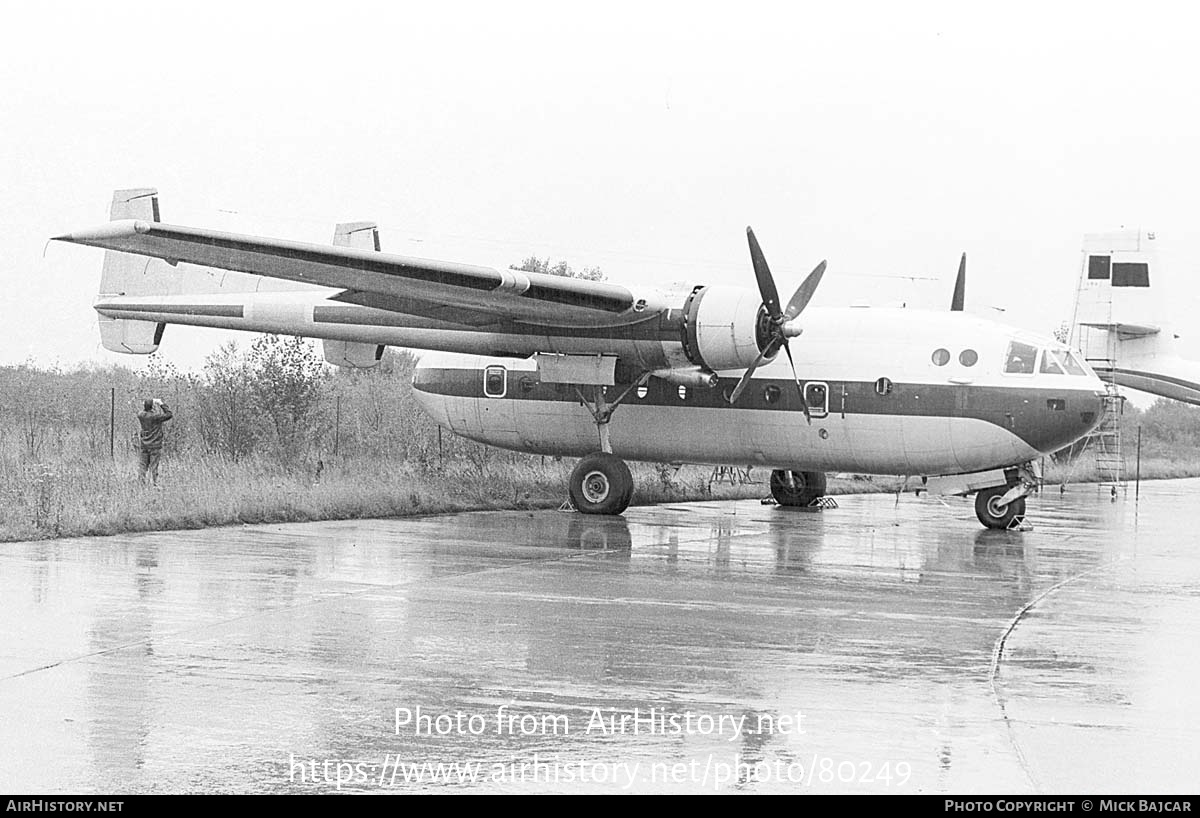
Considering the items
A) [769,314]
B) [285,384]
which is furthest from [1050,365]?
[285,384]

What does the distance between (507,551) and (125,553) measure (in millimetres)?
3889

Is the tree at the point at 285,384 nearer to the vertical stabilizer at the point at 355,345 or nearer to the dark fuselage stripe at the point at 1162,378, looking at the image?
the vertical stabilizer at the point at 355,345

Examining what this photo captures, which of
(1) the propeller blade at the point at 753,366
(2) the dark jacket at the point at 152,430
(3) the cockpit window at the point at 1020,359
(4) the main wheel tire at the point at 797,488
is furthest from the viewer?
(4) the main wheel tire at the point at 797,488

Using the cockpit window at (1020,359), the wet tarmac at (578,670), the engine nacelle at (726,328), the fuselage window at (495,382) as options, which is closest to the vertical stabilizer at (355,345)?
the fuselage window at (495,382)

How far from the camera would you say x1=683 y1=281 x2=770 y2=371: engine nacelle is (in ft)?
61.7

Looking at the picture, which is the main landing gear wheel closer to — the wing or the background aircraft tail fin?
the wing

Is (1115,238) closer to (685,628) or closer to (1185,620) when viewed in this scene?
(1185,620)

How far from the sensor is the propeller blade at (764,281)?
19.1m

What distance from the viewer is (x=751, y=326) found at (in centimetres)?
1873

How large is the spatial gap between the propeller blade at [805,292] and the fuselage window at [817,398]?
3.65 ft

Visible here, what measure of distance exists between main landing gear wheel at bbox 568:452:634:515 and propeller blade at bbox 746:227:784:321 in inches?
131

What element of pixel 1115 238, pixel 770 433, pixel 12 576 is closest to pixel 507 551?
pixel 12 576

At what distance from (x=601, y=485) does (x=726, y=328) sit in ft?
11.0

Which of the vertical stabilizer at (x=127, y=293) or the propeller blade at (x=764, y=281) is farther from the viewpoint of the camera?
the vertical stabilizer at (x=127, y=293)
